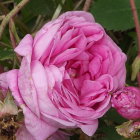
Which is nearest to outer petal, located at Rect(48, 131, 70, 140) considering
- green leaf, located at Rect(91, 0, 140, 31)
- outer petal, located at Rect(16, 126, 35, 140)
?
outer petal, located at Rect(16, 126, 35, 140)

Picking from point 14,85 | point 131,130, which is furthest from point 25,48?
point 131,130

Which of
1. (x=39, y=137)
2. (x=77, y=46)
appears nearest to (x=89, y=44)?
(x=77, y=46)

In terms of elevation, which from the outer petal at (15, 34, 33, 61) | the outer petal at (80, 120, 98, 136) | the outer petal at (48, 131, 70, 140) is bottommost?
the outer petal at (48, 131, 70, 140)

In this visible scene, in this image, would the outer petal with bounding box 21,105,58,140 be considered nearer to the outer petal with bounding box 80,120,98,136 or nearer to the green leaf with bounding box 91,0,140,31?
the outer petal with bounding box 80,120,98,136

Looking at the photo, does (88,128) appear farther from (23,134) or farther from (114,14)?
(114,14)

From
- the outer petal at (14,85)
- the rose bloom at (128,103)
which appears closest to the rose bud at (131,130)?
the rose bloom at (128,103)

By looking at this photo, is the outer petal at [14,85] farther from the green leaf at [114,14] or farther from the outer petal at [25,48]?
the green leaf at [114,14]
